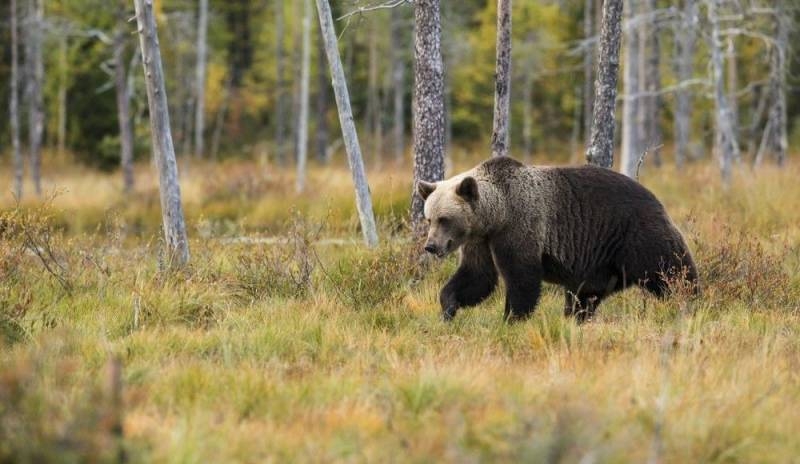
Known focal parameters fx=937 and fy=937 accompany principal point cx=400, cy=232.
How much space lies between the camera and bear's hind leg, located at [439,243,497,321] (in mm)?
7375

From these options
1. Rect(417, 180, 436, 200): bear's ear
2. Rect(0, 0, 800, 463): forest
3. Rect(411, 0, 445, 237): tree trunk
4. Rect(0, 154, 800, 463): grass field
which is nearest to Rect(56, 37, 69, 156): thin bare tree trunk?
Rect(0, 0, 800, 463): forest

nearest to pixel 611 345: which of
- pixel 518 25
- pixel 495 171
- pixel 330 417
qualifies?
pixel 495 171

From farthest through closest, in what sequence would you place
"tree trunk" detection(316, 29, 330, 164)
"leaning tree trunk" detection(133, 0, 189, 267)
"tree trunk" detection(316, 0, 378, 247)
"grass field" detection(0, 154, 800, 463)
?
"tree trunk" detection(316, 29, 330, 164) → "tree trunk" detection(316, 0, 378, 247) → "leaning tree trunk" detection(133, 0, 189, 267) → "grass field" detection(0, 154, 800, 463)

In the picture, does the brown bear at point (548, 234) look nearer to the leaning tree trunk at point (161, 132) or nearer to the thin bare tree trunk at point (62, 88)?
the leaning tree trunk at point (161, 132)

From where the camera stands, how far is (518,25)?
3666 centimetres

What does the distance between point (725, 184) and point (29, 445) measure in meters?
13.1

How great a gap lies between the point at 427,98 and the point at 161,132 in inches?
109

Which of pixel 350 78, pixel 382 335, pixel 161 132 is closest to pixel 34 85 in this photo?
pixel 161 132

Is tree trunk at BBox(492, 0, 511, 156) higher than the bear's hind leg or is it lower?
higher

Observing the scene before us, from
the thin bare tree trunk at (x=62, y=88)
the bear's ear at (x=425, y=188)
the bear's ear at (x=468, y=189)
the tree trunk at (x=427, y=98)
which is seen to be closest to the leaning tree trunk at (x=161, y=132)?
the tree trunk at (x=427, y=98)

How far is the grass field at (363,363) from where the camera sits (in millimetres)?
4102

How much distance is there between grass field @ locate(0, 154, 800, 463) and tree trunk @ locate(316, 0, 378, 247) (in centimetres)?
42

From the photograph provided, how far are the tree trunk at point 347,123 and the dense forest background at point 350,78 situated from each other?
15462 millimetres

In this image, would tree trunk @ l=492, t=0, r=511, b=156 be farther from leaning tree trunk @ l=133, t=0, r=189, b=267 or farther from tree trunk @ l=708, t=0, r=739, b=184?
tree trunk @ l=708, t=0, r=739, b=184
